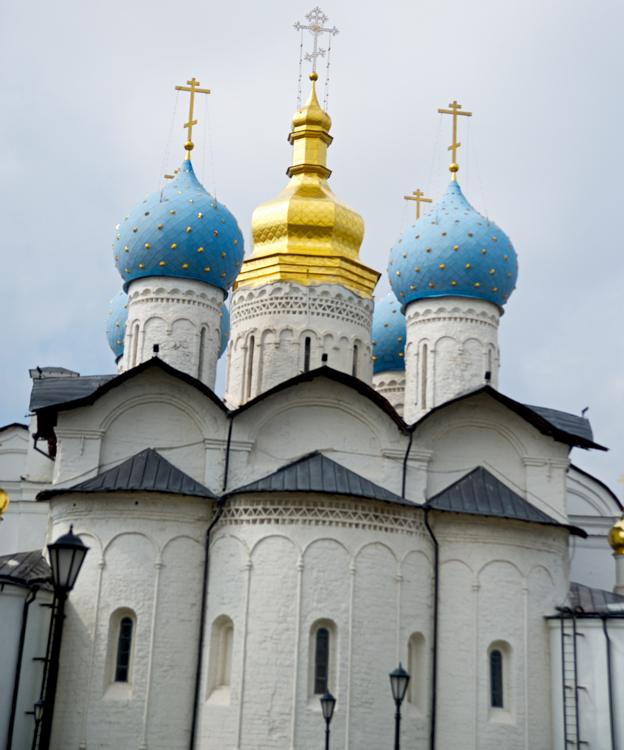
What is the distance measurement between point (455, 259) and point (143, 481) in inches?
225

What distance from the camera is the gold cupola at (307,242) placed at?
1762 cm

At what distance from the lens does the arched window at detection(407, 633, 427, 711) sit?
1316cm

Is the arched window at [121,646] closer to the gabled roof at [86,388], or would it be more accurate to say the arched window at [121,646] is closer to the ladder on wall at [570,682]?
the gabled roof at [86,388]

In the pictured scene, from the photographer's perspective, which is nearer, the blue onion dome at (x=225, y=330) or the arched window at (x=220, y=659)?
the arched window at (x=220, y=659)

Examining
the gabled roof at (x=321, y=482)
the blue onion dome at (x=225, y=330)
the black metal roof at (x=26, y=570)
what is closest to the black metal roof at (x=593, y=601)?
the gabled roof at (x=321, y=482)

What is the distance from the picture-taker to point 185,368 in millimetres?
15750

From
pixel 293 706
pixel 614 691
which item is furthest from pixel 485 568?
pixel 293 706

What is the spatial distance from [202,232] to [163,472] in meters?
3.99

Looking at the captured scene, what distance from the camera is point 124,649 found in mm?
12945

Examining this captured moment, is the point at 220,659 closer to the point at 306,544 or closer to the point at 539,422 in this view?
the point at 306,544

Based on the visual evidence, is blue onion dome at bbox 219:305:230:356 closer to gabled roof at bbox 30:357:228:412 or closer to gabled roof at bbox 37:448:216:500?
gabled roof at bbox 30:357:228:412

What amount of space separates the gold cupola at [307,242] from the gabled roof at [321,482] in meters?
4.78

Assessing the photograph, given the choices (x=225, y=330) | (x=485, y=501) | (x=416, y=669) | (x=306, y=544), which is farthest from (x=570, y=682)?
(x=225, y=330)

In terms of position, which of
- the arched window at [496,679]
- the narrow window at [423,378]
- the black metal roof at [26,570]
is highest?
the narrow window at [423,378]
